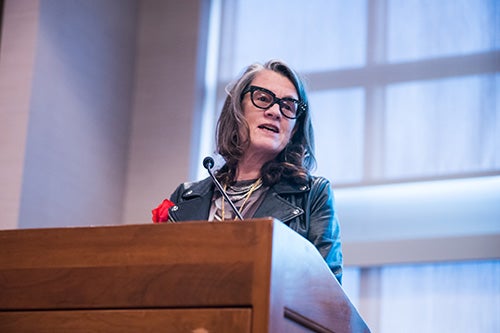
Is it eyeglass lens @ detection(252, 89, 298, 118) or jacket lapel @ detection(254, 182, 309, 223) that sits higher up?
eyeglass lens @ detection(252, 89, 298, 118)

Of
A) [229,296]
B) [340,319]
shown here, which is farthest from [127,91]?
[229,296]

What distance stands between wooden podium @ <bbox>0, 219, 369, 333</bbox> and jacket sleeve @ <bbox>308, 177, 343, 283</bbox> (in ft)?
1.91

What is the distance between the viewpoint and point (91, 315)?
4.99 ft

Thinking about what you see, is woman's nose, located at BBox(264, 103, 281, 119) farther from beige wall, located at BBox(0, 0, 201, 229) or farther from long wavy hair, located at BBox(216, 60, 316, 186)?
beige wall, located at BBox(0, 0, 201, 229)

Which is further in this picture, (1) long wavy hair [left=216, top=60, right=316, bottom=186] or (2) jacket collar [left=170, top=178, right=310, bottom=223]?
(1) long wavy hair [left=216, top=60, right=316, bottom=186]

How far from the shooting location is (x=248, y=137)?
8.36 ft

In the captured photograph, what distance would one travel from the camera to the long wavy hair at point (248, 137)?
8.40 ft

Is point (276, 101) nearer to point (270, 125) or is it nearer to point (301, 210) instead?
point (270, 125)

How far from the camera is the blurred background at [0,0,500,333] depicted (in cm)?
404

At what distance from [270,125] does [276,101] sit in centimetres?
8

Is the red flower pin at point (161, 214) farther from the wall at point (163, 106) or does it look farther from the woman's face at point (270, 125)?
the wall at point (163, 106)

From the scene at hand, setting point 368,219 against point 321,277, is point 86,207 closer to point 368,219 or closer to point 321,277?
point 368,219

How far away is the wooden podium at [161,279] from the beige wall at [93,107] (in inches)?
96.0

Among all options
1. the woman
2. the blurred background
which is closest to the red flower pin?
the woman
